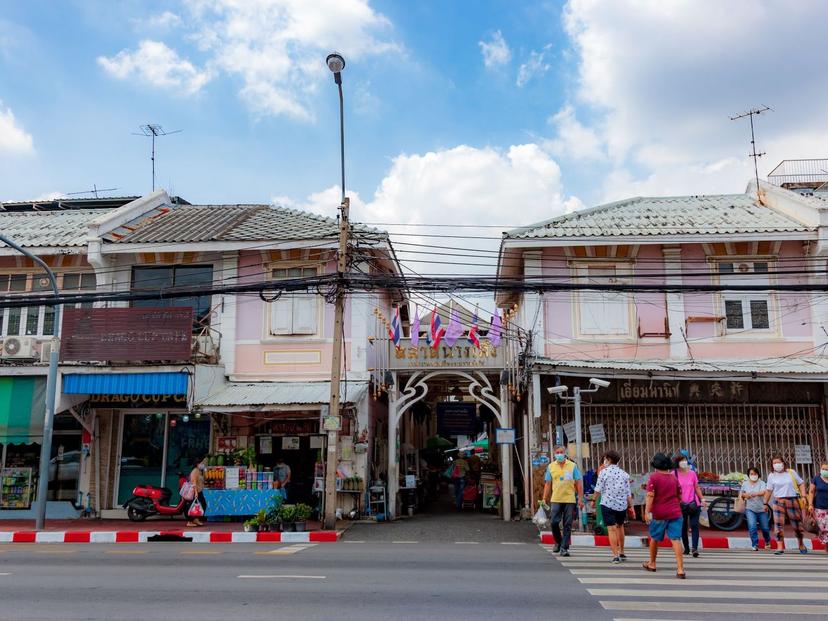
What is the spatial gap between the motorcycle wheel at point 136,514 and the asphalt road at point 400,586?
4473 mm

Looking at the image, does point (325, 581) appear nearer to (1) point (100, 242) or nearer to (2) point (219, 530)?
(2) point (219, 530)

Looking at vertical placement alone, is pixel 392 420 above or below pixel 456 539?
above

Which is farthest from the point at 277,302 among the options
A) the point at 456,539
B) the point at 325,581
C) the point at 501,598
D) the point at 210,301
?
the point at 501,598

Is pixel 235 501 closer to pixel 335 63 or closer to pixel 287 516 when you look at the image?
pixel 287 516

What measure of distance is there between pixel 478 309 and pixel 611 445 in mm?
4956

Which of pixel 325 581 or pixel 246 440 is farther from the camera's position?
pixel 246 440

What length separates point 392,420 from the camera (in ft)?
58.1

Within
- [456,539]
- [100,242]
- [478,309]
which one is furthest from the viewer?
[478,309]

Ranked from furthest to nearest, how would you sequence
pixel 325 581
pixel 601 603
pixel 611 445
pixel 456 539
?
pixel 611 445 < pixel 456 539 < pixel 325 581 < pixel 601 603

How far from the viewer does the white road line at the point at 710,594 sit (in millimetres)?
7867

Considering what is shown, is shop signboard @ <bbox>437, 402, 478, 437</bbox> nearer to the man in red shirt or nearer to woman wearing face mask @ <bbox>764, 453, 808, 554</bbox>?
woman wearing face mask @ <bbox>764, 453, 808, 554</bbox>

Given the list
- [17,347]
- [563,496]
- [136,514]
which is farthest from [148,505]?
[563,496]

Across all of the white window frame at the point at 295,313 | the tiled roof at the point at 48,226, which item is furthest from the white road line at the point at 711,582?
the tiled roof at the point at 48,226

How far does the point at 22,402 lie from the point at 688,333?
15570mm
